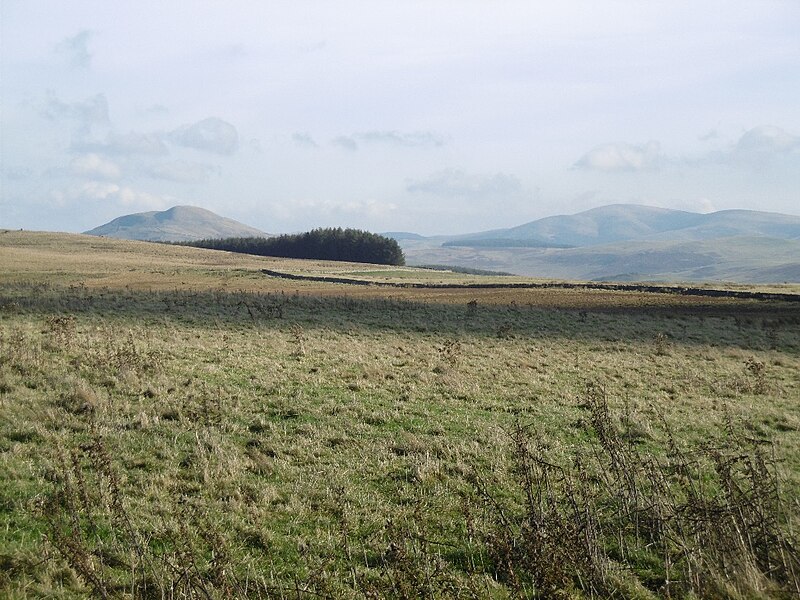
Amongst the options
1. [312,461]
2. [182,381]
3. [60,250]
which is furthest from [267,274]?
[312,461]

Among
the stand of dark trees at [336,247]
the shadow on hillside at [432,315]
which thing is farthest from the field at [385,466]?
the stand of dark trees at [336,247]

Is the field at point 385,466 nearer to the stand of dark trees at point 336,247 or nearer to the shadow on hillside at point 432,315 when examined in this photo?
the shadow on hillside at point 432,315

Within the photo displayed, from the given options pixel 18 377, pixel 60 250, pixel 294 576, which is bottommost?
pixel 294 576

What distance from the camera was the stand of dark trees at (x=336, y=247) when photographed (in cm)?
14300

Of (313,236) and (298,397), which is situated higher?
(313,236)

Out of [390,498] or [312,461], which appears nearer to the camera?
[390,498]

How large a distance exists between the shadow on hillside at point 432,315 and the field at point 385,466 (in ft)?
9.39

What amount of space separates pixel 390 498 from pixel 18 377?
10.4 metres

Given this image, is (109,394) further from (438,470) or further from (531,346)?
(531,346)

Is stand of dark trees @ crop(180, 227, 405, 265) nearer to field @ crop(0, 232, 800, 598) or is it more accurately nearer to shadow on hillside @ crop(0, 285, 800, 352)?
shadow on hillside @ crop(0, 285, 800, 352)

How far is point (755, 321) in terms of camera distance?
37469 mm

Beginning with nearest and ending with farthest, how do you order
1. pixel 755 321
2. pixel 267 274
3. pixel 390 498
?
pixel 390 498 < pixel 755 321 < pixel 267 274

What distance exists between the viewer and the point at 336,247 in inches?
5768

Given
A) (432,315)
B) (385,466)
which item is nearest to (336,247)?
(432,315)
